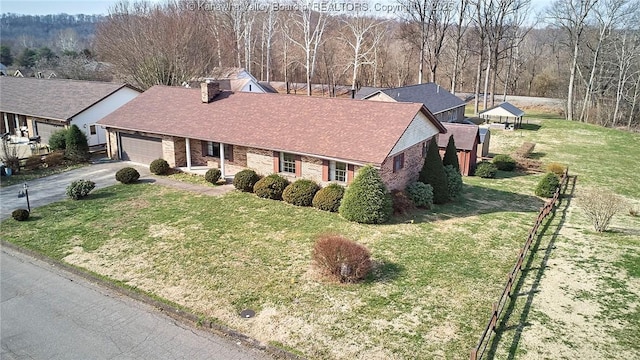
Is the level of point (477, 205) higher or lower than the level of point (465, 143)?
lower

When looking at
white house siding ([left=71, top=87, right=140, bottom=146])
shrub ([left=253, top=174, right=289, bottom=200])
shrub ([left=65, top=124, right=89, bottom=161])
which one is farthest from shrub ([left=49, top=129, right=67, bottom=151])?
shrub ([left=253, top=174, right=289, bottom=200])

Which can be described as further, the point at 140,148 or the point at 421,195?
the point at 140,148

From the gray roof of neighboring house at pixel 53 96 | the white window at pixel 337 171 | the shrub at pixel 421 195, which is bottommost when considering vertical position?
the shrub at pixel 421 195

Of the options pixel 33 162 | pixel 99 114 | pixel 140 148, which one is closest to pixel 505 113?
pixel 140 148

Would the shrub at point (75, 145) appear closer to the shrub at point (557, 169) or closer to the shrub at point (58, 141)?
the shrub at point (58, 141)

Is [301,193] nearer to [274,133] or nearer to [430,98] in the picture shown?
[274,133]

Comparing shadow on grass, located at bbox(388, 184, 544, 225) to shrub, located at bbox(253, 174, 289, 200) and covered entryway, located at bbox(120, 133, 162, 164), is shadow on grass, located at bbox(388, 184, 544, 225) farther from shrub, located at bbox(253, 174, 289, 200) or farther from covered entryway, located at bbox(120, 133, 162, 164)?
covered entryway, located at bbox(120, 133, 162, 164)

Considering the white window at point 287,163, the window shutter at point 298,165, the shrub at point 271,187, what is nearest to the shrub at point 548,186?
the window shutter at point 298,165
